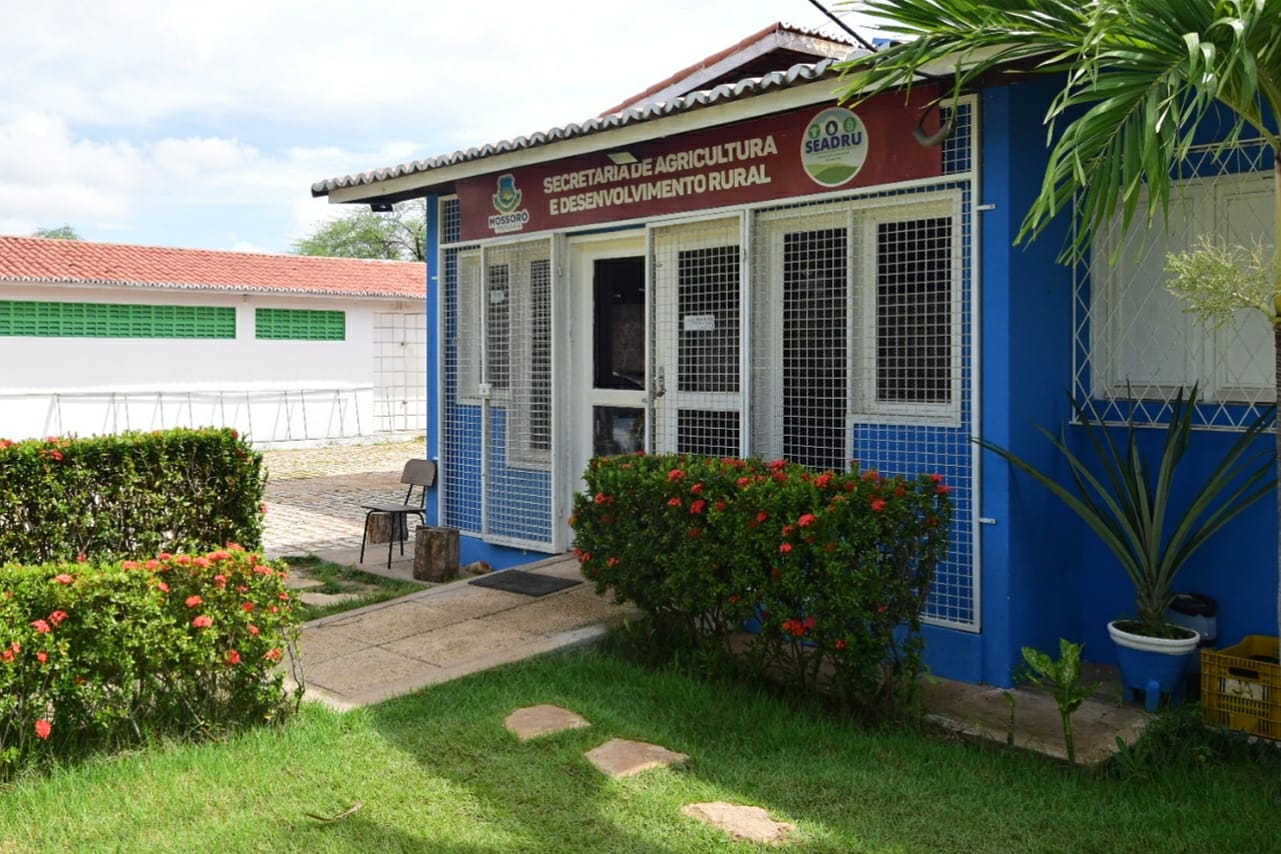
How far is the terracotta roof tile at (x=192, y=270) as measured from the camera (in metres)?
20.6

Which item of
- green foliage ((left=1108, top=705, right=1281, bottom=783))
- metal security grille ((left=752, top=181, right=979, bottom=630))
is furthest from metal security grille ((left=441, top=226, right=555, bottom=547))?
green foliage ((left=1108, top=705, right=1281, bottom=783))

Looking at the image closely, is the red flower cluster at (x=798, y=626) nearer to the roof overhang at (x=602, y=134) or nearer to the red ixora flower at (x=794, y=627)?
the red ixora flower at (x=794, y=627)

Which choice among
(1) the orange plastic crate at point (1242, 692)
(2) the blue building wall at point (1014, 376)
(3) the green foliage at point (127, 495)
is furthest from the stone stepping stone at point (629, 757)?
(3) the green foliage at point (127, 495)

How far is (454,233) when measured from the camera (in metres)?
9.18

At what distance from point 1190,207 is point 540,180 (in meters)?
4.44

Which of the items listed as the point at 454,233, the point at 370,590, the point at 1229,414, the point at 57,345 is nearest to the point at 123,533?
the point at 370,590

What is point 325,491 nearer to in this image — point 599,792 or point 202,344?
point 202,344

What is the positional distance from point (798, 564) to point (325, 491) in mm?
11864

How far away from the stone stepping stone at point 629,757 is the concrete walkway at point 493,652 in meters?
1.23

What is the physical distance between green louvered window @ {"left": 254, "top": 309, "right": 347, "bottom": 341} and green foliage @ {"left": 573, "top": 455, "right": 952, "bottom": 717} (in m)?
18.9

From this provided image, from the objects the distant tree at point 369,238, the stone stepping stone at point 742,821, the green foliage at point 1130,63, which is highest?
the distant tree at point 369,238

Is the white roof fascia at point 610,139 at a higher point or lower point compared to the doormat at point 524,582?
higher

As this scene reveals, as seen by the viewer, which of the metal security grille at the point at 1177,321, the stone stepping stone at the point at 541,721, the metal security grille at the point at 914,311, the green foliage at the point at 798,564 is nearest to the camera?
the stone stepping stone at the point at 541,721

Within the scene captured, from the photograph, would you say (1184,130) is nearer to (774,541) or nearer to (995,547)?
(995,547)
